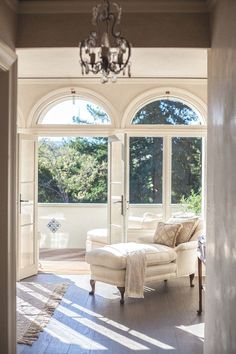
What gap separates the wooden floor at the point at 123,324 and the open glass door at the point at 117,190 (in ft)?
3.58

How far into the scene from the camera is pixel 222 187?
2.82 metres

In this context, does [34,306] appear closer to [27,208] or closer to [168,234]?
[27,208]

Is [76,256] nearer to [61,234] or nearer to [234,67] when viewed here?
[61,234]

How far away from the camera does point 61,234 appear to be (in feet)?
29.8

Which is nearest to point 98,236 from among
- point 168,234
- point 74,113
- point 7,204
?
point 168,234

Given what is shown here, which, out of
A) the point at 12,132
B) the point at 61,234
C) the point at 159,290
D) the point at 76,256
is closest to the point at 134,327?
the point at 159,290

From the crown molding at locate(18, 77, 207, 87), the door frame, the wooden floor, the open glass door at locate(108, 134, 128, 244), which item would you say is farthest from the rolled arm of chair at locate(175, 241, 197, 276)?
the door frame

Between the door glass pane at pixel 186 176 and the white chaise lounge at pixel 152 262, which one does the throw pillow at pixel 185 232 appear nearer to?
the white chaise lounge at pixel 152 262

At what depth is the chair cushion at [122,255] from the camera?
17.5ft

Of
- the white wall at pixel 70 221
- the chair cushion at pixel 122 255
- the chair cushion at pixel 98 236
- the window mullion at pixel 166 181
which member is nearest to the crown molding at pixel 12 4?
the chair cushion at pixel 122 255

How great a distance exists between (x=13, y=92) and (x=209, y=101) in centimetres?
149

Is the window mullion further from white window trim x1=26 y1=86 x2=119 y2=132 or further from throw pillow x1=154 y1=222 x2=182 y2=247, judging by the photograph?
white window trim x1=26 y1=86 x2=119 y2=132

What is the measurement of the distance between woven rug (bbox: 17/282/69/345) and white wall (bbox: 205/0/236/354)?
5.89 ft

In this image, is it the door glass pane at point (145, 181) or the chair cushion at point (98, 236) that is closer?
the door glass pane at point (145, 181)
